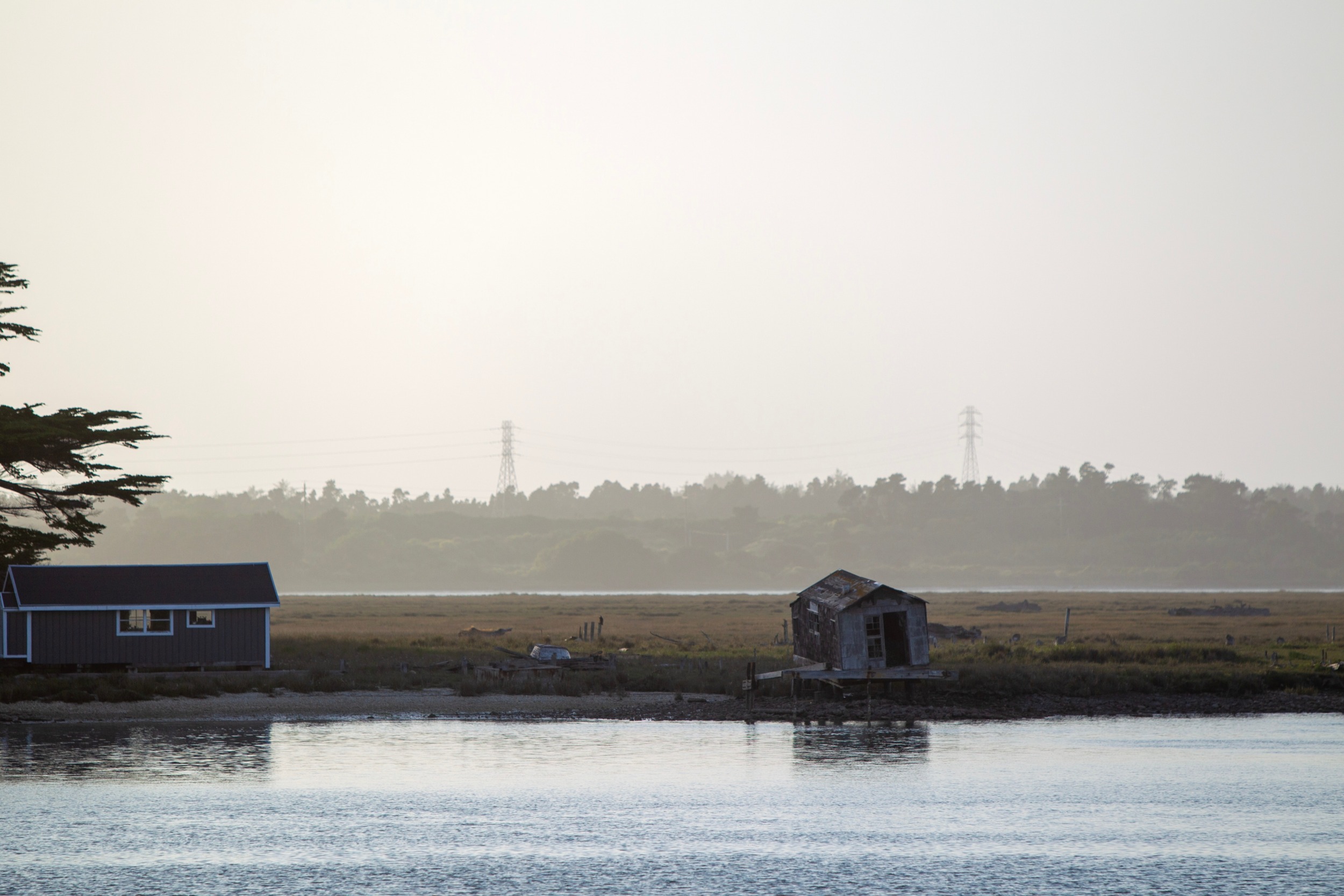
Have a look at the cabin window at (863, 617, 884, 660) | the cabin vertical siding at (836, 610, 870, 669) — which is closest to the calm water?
the cabin vertical siding at (836, 610, 870, 669)

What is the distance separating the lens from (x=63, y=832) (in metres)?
29.1

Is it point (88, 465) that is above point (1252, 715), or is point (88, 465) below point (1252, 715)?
above

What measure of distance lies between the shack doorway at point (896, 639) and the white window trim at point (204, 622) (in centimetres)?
2686

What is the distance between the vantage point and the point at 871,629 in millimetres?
51281

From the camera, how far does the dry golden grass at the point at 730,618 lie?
78312 millimetres

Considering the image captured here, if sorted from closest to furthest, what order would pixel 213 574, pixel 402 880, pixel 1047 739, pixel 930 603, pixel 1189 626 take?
pixel 402 880
pixel 1047 739
pixel 213 574
pixel 1189 626
pixel 930 603

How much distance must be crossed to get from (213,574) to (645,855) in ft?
106

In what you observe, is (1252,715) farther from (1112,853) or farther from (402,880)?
(402,880)

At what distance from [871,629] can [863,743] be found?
9.07 meters

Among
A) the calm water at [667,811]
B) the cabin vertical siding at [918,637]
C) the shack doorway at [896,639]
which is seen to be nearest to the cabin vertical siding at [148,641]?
the calm water at [667,811]

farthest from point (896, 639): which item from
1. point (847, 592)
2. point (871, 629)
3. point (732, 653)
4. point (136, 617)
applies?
point (136, 617)

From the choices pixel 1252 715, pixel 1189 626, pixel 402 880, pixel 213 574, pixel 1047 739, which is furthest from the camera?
pixel 1189 626

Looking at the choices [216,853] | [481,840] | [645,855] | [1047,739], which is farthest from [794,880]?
[1047,739]

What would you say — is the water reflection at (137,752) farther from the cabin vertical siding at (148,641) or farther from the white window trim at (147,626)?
the white window trim at (147,626)
